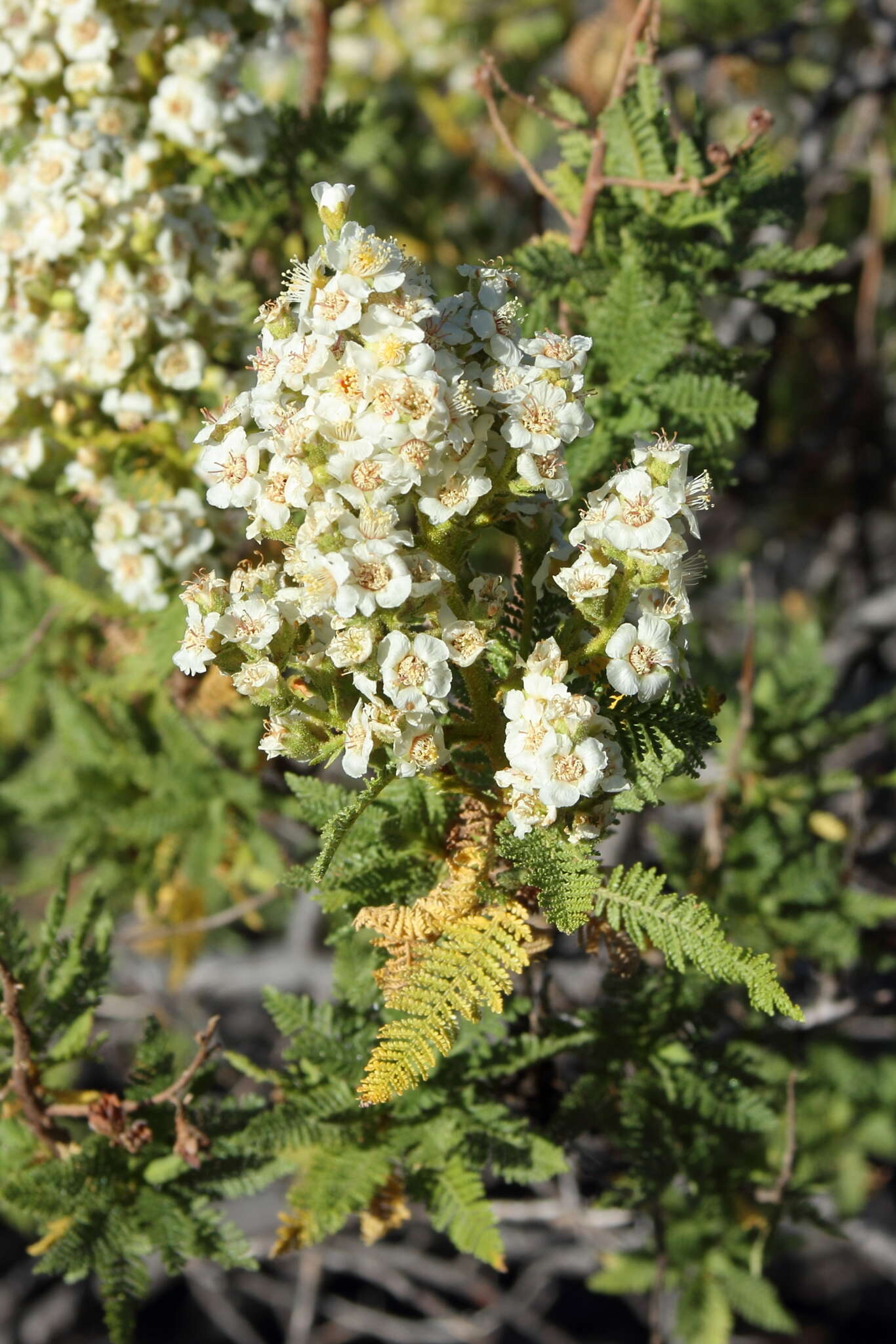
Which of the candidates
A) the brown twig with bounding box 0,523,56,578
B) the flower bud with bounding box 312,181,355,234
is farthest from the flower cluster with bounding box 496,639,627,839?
the brown twig with bounding box 0,523,56,578

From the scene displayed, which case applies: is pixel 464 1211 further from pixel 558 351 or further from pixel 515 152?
pixel 515 152

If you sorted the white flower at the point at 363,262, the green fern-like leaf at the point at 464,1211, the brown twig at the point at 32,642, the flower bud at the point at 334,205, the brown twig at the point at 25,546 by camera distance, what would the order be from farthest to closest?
1. the brown twig at the point at 32,642
2. the brown twig at the point at 25,546
3. the green fern-like leaf at the point at 464,1211
4. the flower bud at the point at 334,205
5. the white flower at the point at 363,262

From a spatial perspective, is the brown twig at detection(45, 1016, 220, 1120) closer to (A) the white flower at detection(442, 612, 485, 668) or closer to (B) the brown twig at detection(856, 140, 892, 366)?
(A) the white flower at detection(442, 612, 485, 668)

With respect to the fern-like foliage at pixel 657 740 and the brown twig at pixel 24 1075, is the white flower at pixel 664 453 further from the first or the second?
the brown twig at pixel 24 1075

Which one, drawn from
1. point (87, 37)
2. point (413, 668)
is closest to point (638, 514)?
point (413, 668)

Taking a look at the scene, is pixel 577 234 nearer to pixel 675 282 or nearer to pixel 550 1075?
pixel 675 282

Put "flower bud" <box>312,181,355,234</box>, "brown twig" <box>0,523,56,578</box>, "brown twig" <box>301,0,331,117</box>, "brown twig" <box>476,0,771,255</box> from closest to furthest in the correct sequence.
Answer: "flower bud" <box>312,181,355,234</box> < "brown twig" <box>476,0,771,255</box> < "brown twig" <box>0,523,56,578</box> < "brown twig" <box>301,0,331,117</box>

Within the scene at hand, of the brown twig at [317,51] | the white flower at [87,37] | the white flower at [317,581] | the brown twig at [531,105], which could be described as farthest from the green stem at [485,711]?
the brown twig at [317,51]
